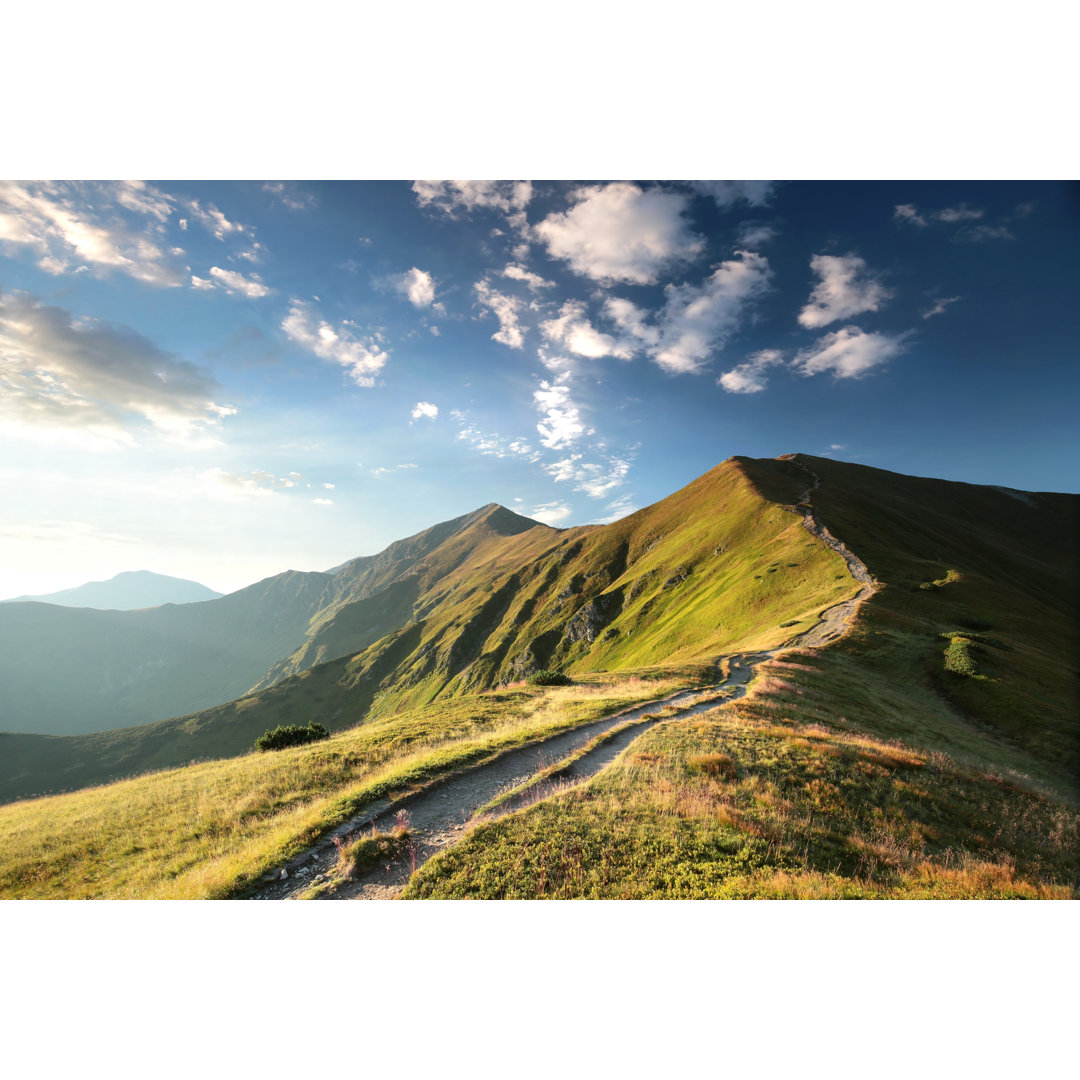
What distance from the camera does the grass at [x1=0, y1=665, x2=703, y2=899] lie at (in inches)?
424

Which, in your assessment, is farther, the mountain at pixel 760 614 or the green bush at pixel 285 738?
the mountain at pixel 760 614

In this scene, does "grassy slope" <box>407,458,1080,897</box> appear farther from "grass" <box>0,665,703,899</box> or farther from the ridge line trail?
"grass" <box>0,665,703,899</box>

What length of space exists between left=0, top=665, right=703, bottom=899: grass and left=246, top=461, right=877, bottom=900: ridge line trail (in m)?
0.47

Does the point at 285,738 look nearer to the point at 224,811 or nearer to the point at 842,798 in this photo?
the point at 224,811

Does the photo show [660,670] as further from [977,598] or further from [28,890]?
[977,598]

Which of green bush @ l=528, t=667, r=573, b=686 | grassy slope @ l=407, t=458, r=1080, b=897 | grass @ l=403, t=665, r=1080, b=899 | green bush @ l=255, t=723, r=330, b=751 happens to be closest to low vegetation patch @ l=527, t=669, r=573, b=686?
green bush @ l=528, t=667, r=573, b=686

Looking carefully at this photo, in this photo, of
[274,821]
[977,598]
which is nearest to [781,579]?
[977,598]

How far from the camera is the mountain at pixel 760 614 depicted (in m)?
31.5

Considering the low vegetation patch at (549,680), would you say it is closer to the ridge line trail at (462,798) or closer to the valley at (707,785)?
the valley at (707,785)

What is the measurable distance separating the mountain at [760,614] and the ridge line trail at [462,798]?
709 inches

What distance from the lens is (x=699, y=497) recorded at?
132125 mm

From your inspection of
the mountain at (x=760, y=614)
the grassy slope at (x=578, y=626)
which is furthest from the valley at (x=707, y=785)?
the grassy slope at (x=578, y=626)

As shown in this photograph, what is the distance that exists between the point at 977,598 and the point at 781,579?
720 inches

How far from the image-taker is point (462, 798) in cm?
1309
